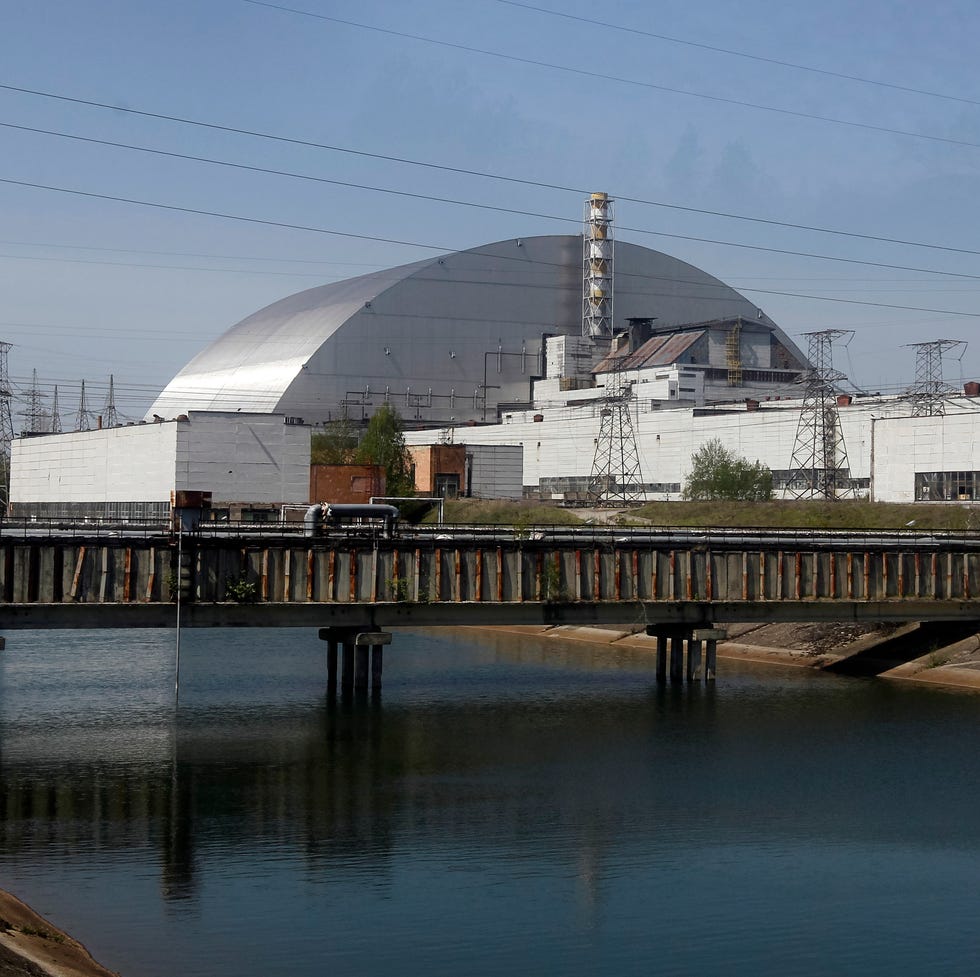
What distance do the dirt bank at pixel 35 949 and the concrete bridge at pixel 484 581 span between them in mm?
18078

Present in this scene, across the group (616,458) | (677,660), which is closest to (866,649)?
(677,660)

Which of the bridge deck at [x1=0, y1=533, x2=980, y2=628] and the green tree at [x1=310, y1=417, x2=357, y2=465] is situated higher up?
the green tree at [x1=310, y1=417, x2=357, y2=465]

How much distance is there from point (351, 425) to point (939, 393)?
1990 inches

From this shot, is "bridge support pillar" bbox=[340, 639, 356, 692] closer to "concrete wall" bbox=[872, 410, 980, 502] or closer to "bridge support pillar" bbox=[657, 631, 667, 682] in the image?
"bridge support pillar" bbox=[657, 631, 667, 682]

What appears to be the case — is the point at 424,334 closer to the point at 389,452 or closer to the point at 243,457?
the point at 389,452

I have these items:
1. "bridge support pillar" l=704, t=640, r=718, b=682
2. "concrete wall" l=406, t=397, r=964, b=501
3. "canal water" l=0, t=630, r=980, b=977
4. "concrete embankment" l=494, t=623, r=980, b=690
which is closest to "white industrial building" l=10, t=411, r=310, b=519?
"concrete embankment" l=494, t=623, r=980, b=690

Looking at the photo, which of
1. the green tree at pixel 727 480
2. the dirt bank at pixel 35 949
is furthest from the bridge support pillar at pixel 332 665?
the green tree at pixel 727 480

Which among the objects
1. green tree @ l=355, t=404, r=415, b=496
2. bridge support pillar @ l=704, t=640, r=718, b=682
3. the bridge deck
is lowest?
bridge support pillar @ l=704, t=640, r=718, b=682

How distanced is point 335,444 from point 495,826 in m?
87.6

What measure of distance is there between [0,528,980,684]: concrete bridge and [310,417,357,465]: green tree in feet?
190

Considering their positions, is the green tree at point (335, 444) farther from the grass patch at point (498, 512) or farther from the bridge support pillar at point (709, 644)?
A: the bridge support pillar at point (709, 644)

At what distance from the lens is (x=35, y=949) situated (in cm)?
2003

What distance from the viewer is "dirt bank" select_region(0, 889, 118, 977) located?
Result: 1866 centimetres

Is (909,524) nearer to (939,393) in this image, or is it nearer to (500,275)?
(939,393)
